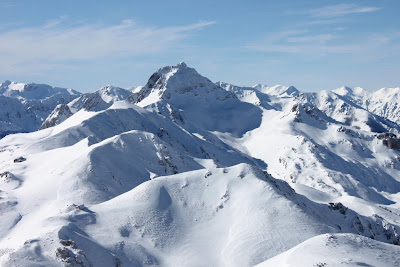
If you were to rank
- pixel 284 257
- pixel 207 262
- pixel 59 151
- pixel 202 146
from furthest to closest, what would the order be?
pixel 202 146
pixel 59 151
pixel 207 262
pixel 284 257

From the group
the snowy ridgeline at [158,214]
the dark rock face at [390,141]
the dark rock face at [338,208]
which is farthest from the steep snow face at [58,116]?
the dark rock face at [390,141]

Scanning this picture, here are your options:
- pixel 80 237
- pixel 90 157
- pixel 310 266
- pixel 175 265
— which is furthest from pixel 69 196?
pixel 310 266

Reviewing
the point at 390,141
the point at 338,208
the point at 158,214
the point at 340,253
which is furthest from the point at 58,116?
the point at 340,253

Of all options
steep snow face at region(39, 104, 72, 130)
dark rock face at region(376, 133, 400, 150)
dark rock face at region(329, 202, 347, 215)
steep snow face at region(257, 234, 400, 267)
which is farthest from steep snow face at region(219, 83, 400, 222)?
steep snow face at region(39, 104, 72, 130)

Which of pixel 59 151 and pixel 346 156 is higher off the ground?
pixel 59 151

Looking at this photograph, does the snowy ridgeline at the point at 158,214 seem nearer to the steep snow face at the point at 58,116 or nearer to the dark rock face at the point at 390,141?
the steep snow face at the point at 58,116

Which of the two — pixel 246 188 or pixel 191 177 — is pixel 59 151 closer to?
pixel 191 177

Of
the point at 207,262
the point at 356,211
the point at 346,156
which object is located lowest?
the point at 346,156

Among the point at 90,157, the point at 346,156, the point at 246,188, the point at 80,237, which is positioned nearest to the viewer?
the point at 80,237

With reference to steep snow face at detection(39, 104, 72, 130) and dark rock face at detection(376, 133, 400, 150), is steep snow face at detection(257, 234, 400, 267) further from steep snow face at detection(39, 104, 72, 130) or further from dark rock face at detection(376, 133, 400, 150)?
steep snow face at detection(39, 104, 72, 130)

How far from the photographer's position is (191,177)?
70.2m

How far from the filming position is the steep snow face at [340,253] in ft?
122

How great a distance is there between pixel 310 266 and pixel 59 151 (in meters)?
69.2

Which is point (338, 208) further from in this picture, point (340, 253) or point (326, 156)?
point (326, 156)
